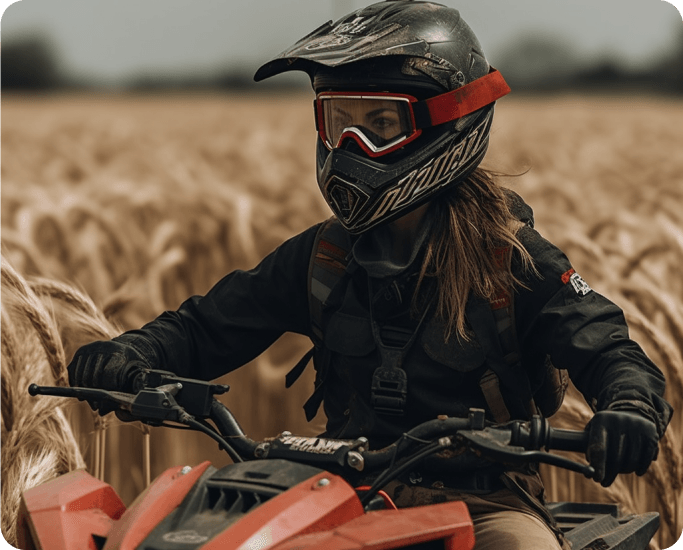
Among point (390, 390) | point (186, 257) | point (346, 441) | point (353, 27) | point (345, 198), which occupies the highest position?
point (353, 27)

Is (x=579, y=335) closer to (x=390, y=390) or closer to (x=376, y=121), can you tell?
(x=390, y=390)

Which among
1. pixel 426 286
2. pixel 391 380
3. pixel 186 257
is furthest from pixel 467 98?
pixel 186 257

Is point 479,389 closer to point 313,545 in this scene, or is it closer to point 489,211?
point 489,211

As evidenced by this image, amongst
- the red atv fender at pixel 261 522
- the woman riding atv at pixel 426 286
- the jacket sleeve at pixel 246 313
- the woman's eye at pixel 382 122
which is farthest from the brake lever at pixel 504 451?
the jacket sleeve at pixel 246 313

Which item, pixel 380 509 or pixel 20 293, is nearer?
pixel 380 509

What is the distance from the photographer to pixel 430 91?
3.38 metres

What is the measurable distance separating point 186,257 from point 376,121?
10.1 feet

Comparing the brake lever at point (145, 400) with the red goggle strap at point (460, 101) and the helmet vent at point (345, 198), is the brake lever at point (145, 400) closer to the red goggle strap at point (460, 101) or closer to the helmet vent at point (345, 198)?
the helmet vent at point (345, 198)

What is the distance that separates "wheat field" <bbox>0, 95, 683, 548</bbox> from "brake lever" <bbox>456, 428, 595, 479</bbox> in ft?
5.17

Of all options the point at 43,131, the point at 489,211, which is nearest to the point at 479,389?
the point at 489,211

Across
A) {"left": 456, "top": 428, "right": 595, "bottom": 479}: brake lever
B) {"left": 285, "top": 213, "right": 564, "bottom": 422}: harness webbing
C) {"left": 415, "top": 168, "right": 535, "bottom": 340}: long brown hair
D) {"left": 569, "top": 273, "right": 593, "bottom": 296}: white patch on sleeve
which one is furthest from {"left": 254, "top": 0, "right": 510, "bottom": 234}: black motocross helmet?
{"left": 456, "top": 428, "right": 595, "bottom": 479}: brake lever

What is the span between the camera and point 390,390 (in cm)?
321

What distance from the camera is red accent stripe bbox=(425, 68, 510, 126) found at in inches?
131

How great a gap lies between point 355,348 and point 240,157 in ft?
17.7
